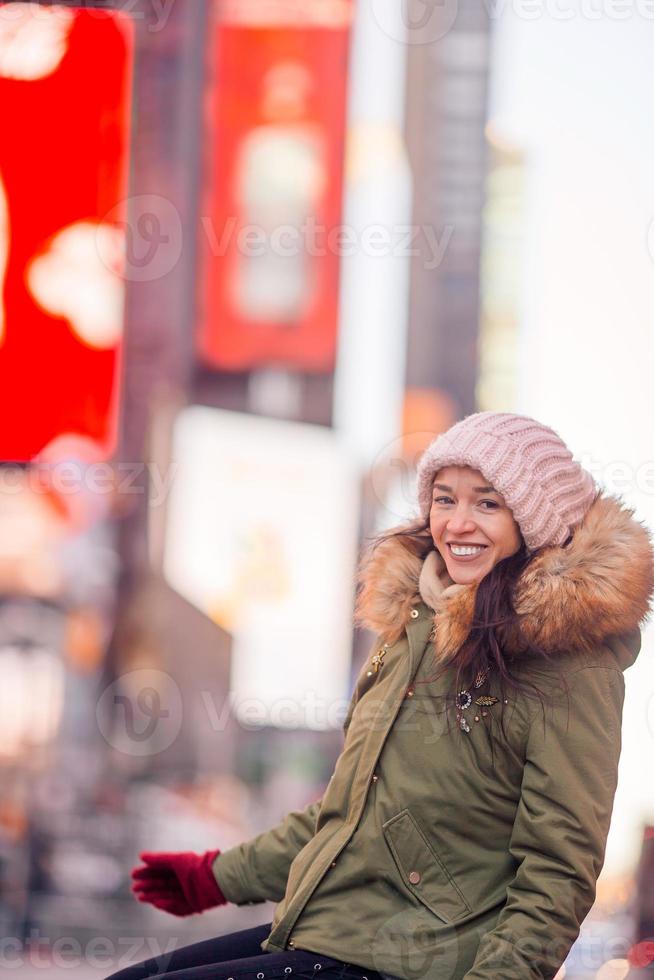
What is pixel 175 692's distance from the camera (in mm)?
8672

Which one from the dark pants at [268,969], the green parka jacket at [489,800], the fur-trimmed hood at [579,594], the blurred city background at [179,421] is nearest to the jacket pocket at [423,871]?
the green parka jacket at [489,800]

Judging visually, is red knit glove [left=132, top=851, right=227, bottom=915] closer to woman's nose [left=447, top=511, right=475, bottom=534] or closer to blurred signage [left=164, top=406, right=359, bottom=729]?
woman's nose [left=447, top=511, right=475, bottom=534]

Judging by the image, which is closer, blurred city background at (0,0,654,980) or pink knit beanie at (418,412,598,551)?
pink knit beanie at (418,412,598,551)

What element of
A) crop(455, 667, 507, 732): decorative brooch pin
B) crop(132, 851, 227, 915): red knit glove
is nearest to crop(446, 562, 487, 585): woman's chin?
crop(455, 667, 507, 732): decorative brooch pin

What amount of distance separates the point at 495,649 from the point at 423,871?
350 mm

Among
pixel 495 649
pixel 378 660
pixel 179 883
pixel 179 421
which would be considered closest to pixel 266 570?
pixel 179 421

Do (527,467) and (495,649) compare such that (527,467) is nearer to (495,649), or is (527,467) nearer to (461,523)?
(461,523)

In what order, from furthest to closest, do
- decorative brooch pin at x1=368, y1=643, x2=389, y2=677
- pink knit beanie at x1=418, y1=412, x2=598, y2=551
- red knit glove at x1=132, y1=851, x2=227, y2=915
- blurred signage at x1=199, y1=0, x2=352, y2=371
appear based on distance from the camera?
blurred signage at x1=199, y1=0, x2=352, y2=371
red knit glove at x1=132, y1=851, x2=227, y2=915
decorative brooch pin at x1=368, y1=643, x2=389, y2=677
pink knit beanie at x1=418, y1=412, x2=598, y2=551

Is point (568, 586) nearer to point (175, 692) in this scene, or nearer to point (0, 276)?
point (0, 276)

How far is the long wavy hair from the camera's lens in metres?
1.86

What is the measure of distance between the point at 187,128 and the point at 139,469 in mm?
2445

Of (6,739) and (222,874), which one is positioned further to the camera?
(6,739)

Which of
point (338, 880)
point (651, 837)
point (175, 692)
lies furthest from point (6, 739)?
point (338, 880)

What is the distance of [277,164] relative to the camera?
8.17m
